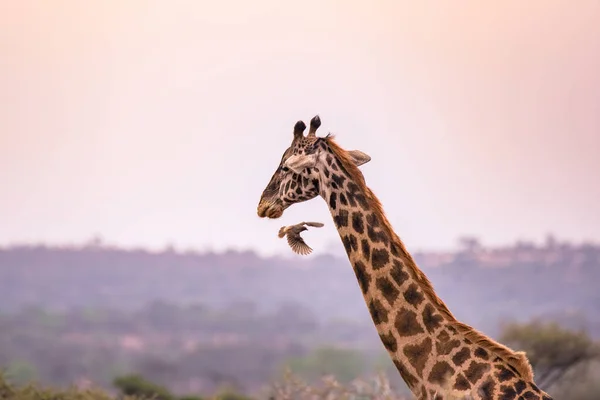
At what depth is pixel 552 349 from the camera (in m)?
30.2

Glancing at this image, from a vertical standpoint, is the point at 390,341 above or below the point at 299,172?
below

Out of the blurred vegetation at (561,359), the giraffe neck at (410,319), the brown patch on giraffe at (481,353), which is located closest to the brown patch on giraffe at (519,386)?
the giraffe neck at (410,319)

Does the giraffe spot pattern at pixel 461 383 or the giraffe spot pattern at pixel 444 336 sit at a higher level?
the giraffe spot pattern at pixel 444 336

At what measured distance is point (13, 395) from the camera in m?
17.2

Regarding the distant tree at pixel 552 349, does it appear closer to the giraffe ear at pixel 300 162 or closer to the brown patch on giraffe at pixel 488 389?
the giraffe ear at pixel 300 162

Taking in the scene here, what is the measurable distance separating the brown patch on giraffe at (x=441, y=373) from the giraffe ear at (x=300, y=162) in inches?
66.8

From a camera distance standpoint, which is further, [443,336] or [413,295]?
[413,295]

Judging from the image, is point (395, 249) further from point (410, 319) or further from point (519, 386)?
point (519, 386)

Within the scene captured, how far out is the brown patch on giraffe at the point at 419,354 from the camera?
32.1 feet

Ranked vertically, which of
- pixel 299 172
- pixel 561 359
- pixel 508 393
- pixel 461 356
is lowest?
Answer: pixel 508 393

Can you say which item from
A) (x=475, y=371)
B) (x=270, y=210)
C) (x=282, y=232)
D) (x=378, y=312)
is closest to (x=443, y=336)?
(x=475, y=371)

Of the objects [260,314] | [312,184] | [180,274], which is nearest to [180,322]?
[260,314]

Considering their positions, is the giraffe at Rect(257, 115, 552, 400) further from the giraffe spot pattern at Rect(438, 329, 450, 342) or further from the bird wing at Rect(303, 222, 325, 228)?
the bird wing at Rect(303, 222, 325, 228)

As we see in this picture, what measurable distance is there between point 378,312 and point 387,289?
0.17m
